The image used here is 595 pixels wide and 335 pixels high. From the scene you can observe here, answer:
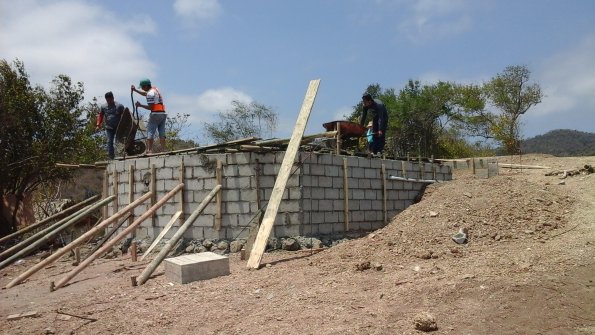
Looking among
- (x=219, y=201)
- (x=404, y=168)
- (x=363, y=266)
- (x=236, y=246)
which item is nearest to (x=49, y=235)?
(x=219, y=201)

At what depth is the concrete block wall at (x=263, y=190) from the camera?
27.9ft

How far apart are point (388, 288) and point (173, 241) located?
3730 millimetres

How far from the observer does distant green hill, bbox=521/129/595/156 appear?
138ft

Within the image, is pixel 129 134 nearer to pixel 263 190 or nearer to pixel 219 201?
pixel 219 201

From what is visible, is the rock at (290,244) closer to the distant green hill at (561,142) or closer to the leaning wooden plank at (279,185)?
the leaning wooden plank at (279,185)

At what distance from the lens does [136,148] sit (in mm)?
11078

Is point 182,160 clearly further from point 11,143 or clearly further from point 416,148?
point 416,148

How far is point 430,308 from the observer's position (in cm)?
473

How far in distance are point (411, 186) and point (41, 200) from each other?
17.6 meters

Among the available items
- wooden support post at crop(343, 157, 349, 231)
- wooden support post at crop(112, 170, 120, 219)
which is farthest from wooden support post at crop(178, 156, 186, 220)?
wooden support post at crop(343, 157, 349, 231)

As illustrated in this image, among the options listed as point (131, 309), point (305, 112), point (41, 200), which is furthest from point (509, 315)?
point (41, 200)

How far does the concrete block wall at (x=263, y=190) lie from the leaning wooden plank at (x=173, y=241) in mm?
299

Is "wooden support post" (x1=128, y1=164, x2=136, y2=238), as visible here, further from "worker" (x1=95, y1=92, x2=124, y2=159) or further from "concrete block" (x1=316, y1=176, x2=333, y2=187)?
"concrete block" (x1=316, y1=176, x2=333, y2=187)

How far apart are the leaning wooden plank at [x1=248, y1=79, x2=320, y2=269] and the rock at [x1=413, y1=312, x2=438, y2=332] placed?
130 inches
